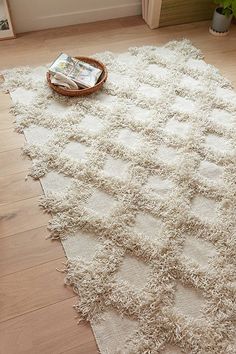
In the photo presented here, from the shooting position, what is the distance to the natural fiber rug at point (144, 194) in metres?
1.27

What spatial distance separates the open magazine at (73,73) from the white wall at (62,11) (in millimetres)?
595

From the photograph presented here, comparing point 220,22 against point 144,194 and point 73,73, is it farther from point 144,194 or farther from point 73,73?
point 144,194

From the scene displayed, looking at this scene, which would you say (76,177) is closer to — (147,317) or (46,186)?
(46,186)

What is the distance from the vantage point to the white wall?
251cm

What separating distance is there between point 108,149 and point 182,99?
621 mm

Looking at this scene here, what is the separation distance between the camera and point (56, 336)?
1.23 metres

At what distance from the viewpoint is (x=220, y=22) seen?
103 inches

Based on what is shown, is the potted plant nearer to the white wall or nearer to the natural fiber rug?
the natural fiber rug

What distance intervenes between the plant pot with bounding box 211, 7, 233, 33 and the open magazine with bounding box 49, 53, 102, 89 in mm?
1060

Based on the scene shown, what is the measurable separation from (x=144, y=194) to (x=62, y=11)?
1.69 m

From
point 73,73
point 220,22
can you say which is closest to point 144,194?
point 73,73

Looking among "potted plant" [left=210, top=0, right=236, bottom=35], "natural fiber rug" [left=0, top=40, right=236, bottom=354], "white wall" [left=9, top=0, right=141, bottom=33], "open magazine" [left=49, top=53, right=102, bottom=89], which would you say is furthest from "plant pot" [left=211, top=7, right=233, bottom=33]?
"open magazine" [left=49, top=53, right=102, bottom=89]

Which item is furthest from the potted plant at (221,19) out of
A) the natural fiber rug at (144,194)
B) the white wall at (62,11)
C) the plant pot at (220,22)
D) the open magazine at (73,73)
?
the open magazine at (73,73)

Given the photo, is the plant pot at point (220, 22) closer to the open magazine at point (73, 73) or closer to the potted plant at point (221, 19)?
the potted plant at point (221, 19)
